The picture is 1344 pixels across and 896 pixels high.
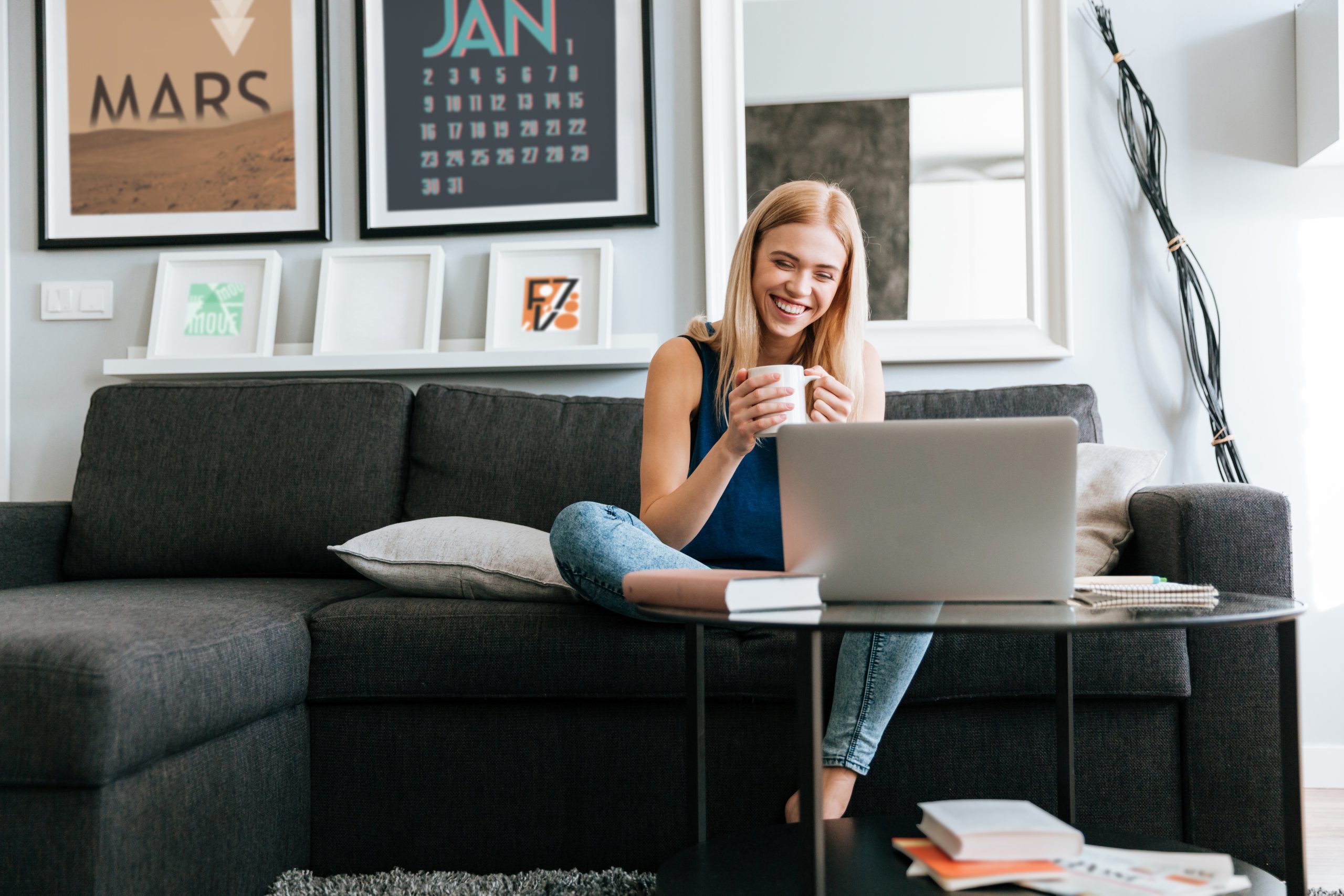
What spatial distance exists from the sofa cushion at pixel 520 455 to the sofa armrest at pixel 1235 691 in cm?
97

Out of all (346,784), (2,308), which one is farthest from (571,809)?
(2,308)

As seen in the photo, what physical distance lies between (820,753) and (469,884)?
77 cm

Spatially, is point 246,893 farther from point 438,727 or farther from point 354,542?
point 354,542

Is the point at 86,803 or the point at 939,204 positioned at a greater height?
the point at 939,204

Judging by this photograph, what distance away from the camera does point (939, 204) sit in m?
2.29

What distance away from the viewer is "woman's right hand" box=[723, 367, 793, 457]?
1.11 metres

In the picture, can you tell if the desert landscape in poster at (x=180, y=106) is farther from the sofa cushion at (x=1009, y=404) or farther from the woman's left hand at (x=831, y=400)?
the woman's left hand at (x=831, y=400)

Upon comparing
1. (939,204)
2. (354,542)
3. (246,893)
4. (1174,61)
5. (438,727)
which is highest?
(1174,61)

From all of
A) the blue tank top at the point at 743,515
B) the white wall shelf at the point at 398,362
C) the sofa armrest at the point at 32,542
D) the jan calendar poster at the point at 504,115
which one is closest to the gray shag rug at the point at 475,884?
the blue tank top at the point at 743,515

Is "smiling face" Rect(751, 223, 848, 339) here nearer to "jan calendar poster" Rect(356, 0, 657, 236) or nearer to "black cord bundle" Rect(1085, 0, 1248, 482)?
"jan calendar poster" Rect(356, 0, 657, 236)

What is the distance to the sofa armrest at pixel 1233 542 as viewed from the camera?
142 cm

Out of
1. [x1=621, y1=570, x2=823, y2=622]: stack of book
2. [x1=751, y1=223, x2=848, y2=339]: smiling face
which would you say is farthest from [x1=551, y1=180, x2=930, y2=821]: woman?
[x1=621, y1=570, x2=823, y2=622]: stack of book

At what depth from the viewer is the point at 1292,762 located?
0.97 m

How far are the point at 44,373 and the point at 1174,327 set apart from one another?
2604mm
